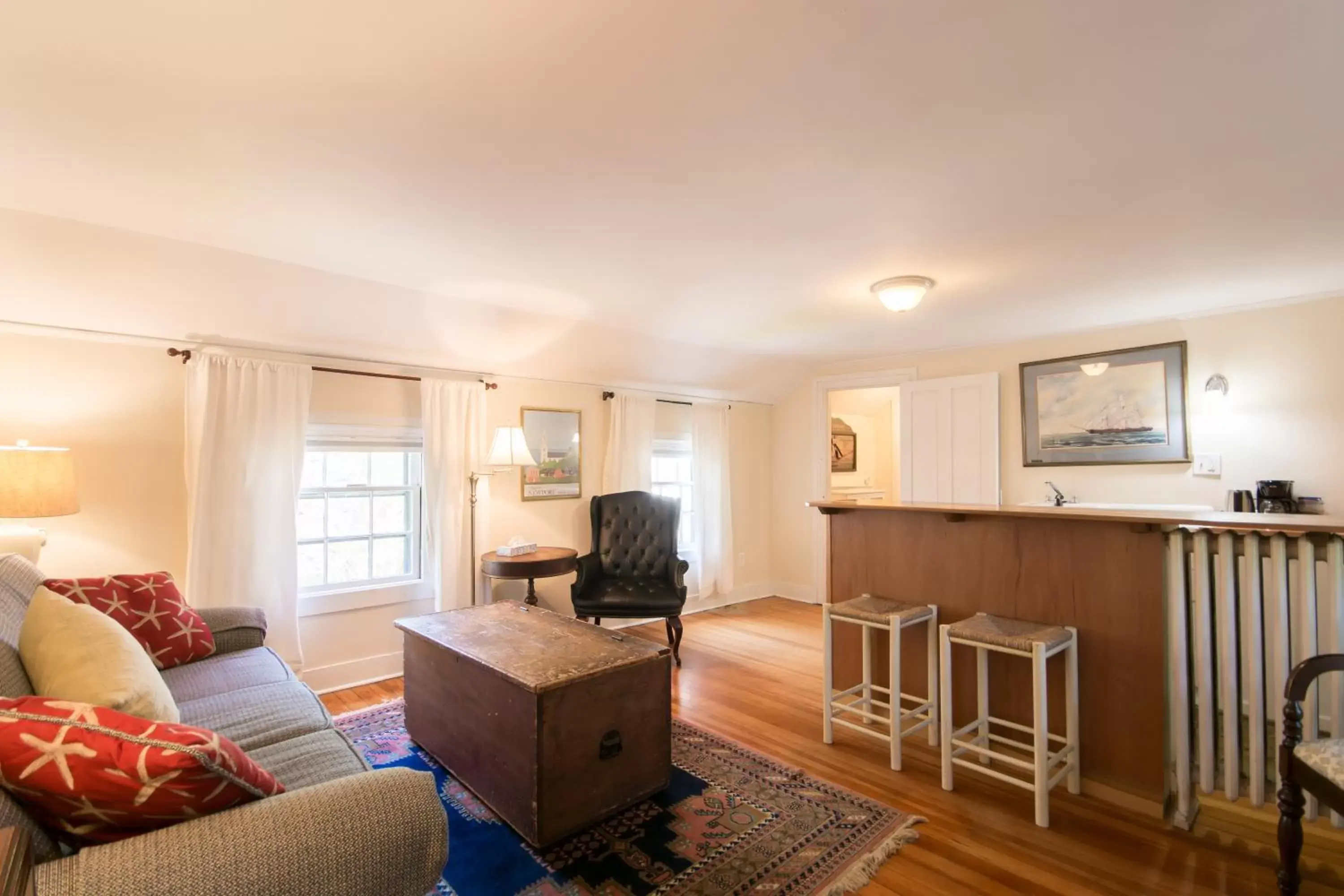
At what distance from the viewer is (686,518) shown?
218 inches

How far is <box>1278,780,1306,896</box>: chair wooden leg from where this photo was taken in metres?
1.64

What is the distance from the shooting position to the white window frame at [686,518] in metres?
5.36

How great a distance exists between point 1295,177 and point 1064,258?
0.85 meters

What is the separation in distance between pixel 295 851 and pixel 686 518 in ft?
15.0

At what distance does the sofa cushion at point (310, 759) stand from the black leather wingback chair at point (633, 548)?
7.54 ft

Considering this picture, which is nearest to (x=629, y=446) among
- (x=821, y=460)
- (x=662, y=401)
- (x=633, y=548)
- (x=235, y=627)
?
(x=662, y=401)

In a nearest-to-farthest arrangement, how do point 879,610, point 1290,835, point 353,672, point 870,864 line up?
point 1290,835, point 870,864, point 879,610, point 353,672

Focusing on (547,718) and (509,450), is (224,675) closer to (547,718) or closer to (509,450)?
(547,718)

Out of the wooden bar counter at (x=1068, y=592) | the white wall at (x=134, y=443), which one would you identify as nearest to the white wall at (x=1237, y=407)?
the wooden bar counter at (x=1068, y=592)

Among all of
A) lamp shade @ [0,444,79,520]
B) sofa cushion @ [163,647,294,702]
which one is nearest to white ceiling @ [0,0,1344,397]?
lamp shade @ [0,444,79,520]

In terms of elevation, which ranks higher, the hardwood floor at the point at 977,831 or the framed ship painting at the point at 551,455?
the framed ship painting at the point at 551,455

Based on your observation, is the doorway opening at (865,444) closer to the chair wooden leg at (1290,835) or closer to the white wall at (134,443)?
the white wall at (134,443)

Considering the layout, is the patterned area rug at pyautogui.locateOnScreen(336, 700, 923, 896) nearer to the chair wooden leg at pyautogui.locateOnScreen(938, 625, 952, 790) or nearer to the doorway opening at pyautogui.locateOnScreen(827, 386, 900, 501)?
the chair wooden leg at pyautogui.locateOnScreen(938, 625, 952, 790)

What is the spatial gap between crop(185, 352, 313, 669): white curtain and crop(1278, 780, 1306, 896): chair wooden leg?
13.4ft
